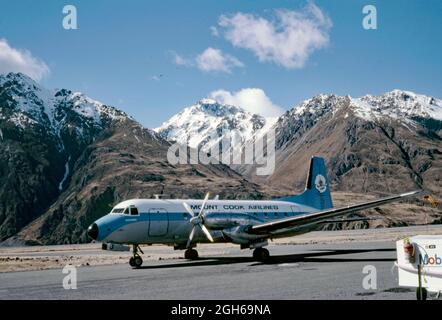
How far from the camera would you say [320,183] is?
1809 inches

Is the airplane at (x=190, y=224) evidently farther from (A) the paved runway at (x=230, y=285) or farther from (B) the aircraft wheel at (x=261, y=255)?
(A) the paved runway at (x=230, y=285)

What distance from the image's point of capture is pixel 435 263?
14.5m

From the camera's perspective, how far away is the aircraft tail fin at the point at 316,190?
44.5 m

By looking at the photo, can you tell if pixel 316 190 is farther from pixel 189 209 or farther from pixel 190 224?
pixel 190 224

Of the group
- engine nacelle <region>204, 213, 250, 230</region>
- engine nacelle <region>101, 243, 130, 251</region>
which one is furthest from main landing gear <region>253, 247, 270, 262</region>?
engine nacelle <region>101, 243, 130, 251</region>

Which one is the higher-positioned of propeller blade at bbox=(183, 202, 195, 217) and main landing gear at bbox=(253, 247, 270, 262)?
propeller blade at bbox=(183, 202, 195, 217)

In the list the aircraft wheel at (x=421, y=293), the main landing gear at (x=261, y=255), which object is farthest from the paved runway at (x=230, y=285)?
the main landing gear at (x=261, y=255)

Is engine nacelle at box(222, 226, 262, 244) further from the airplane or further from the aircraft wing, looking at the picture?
the aircraft wing

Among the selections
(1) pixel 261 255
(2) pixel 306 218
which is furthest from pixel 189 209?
(2) pixel 306 218

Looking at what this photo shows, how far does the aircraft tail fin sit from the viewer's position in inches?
1751

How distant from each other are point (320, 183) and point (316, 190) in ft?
3.15
